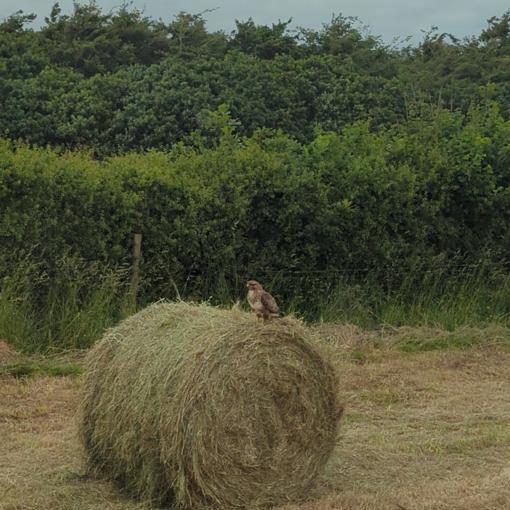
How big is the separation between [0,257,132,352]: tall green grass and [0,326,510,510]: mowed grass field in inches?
22.7

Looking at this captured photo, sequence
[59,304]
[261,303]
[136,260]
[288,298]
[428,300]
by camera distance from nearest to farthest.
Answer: [261,303]
[59,304]
[136,260]
[288,298]
[428,300]

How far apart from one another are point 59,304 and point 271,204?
347 centimetres

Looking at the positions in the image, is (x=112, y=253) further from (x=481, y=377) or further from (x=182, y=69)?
(x=182, y=69)

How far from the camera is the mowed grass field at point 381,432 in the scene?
699 centimetres

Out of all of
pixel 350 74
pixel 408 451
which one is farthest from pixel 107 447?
pixel 350 74

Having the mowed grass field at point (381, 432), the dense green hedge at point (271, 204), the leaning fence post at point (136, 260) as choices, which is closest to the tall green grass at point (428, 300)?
the dense green hedge at point (271, 204)

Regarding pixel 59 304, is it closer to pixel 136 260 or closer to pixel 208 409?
pixel 136 260

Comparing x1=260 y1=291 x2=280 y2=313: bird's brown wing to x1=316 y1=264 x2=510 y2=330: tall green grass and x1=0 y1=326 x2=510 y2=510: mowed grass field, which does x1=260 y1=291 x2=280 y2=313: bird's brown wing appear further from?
x1=316 y1=264 x2=510 y2=330: tall green grass

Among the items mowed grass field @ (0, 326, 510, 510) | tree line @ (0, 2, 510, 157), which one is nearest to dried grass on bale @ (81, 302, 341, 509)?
mowed grass field @ (0, 326, 510, 510)

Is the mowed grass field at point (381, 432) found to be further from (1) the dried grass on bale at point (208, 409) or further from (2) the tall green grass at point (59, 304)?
(2) the tall green grass at point (59, 304)

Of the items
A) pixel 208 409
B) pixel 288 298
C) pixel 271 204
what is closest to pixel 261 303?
pixel 208 409

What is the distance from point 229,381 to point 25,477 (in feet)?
5.51

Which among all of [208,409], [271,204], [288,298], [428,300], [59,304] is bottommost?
[428,300]

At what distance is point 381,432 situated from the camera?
354 inches
